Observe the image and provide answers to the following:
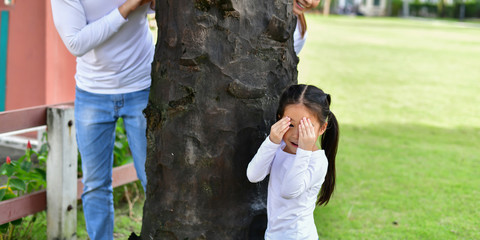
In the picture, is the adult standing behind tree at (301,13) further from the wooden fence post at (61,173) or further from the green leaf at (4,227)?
the green leaf at (4,227)

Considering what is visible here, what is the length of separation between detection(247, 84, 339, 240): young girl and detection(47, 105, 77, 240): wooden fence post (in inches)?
65.8

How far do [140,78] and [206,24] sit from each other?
73cm

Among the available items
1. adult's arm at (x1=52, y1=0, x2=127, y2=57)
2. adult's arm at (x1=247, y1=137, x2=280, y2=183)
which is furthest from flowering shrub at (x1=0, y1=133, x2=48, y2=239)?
adult's arm at (x1=247, y1=137, x2=280, y2=183)

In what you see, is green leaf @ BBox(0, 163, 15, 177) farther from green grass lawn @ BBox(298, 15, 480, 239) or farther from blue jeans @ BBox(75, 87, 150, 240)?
green grass lawn @ BBox(298, 15, 480, 239)

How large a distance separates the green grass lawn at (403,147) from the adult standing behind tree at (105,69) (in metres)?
2.01

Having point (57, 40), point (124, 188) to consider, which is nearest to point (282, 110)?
point (124, 188)

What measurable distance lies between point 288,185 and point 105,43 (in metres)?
1.29

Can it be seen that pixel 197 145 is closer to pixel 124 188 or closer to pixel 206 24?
pixel 206 24

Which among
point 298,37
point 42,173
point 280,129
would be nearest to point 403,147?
point 298,37

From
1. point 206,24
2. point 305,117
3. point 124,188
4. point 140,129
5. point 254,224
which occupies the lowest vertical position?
point 124,188

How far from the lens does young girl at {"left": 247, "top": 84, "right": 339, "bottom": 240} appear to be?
2.34 m

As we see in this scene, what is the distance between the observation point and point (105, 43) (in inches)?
119

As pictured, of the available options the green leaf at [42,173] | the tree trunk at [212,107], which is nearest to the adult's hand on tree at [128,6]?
the tree trunk at [212,107]

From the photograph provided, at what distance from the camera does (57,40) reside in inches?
226
